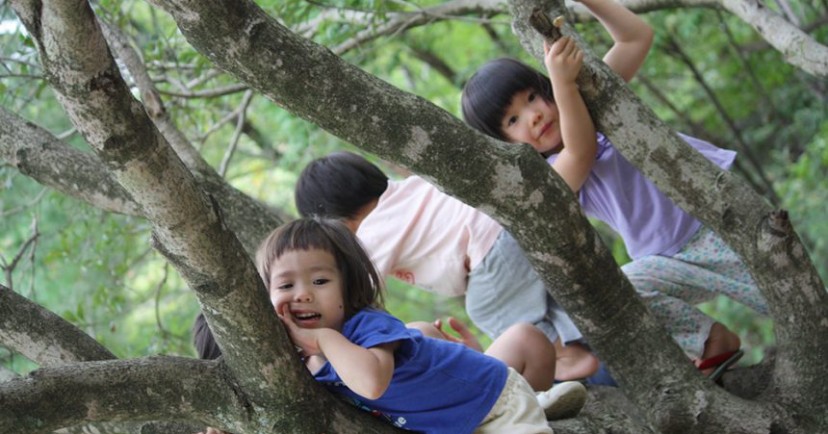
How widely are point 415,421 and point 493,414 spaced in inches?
8.7

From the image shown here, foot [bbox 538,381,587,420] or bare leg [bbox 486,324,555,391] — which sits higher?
bare leg [bbox 486,324,555,391]

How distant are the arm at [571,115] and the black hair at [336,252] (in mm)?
666

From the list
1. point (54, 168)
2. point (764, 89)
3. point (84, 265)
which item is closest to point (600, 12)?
point (54, 168)

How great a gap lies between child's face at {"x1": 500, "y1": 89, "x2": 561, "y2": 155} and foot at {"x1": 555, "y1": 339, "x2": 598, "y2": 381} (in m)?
0.65

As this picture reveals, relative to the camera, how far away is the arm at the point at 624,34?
317 centimetres

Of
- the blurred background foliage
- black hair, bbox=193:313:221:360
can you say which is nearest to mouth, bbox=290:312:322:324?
black hair, bbox=193:313:221:360

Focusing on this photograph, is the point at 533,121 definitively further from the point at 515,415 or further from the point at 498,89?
the point at 515,415

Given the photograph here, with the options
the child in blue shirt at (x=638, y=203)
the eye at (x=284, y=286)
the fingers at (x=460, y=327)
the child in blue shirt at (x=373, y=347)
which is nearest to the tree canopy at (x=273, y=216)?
the child in blue shirt at (x=373, y=347)

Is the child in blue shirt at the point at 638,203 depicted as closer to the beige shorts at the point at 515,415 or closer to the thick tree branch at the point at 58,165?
the beige shorts at the point at 515,415

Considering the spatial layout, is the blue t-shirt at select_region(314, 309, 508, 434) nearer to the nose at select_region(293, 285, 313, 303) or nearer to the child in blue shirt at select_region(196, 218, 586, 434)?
the child in blue shirt at select_region(196, 218, 586, 434)

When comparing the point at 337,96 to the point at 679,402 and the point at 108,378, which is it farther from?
the point at 679,402

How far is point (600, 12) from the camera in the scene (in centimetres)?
316

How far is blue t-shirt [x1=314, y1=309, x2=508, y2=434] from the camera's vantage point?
2.42 m

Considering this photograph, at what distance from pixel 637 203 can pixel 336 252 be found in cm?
116
